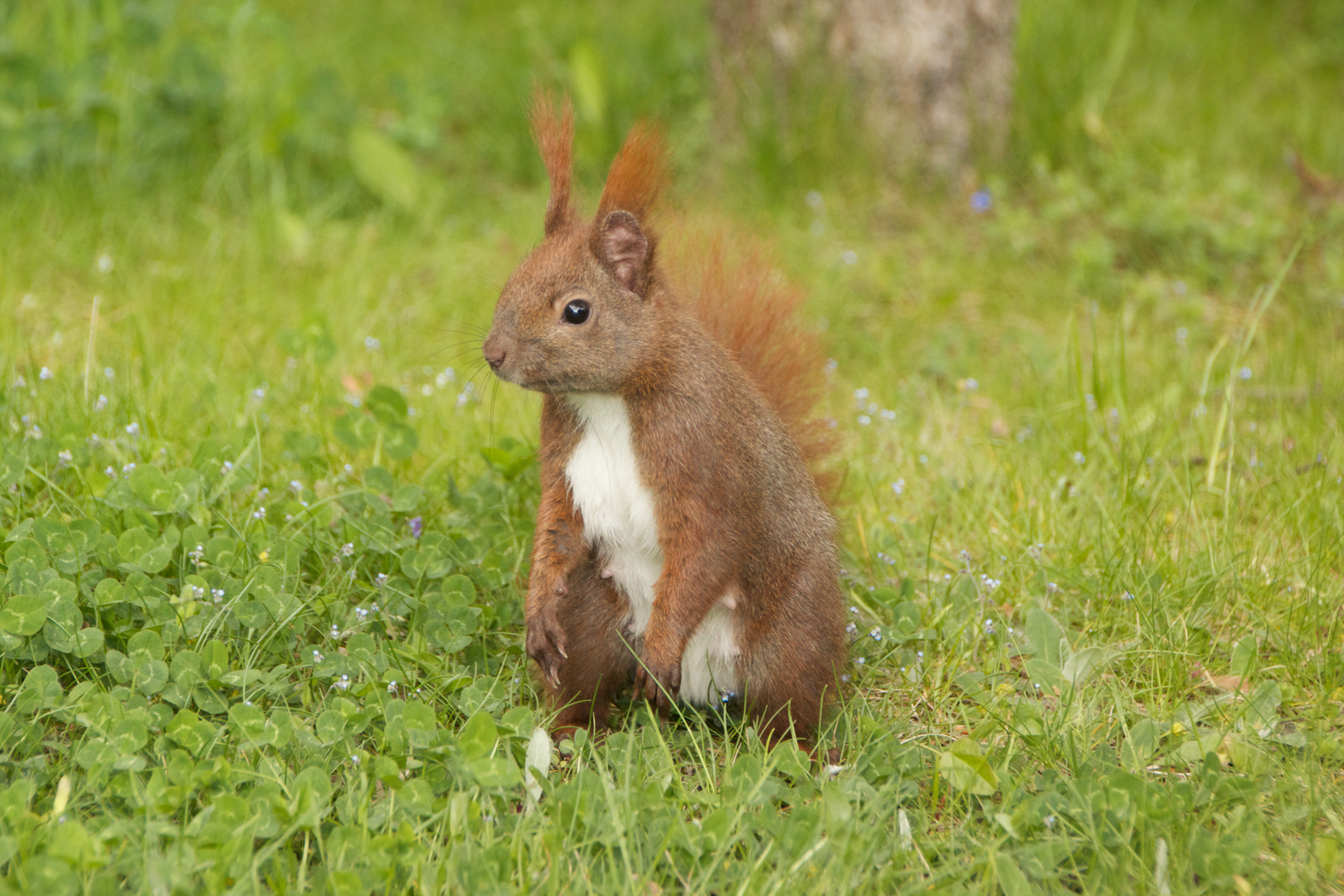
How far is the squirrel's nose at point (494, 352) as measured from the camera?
1.90m

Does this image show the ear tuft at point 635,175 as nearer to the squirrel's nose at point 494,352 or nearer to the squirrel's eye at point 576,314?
the squirrel's eye at point 576,314

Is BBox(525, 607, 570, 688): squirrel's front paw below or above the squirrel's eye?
below

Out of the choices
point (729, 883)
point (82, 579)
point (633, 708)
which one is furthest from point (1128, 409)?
point (82, 579)

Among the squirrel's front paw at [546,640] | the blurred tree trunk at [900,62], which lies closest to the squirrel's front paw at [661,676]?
the squirrel's front paw at [546,640]

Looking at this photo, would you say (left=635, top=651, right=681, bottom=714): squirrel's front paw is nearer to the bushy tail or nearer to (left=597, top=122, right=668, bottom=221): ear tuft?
the bushy tail

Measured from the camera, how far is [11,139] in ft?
12.4

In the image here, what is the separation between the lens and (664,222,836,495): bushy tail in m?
2.38

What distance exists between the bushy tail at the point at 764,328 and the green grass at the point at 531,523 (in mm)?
320

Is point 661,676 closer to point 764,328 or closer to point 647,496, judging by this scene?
point 647,496

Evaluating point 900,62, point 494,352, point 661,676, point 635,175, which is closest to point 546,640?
point 661,676

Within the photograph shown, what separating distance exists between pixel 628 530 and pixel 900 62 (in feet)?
9.10

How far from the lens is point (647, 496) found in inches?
76.5

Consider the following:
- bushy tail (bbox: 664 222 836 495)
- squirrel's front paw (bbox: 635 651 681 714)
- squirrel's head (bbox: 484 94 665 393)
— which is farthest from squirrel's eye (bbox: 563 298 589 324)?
squirrel's front paw (bbox: 635 651 681 714)

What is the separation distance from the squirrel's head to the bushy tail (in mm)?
354
